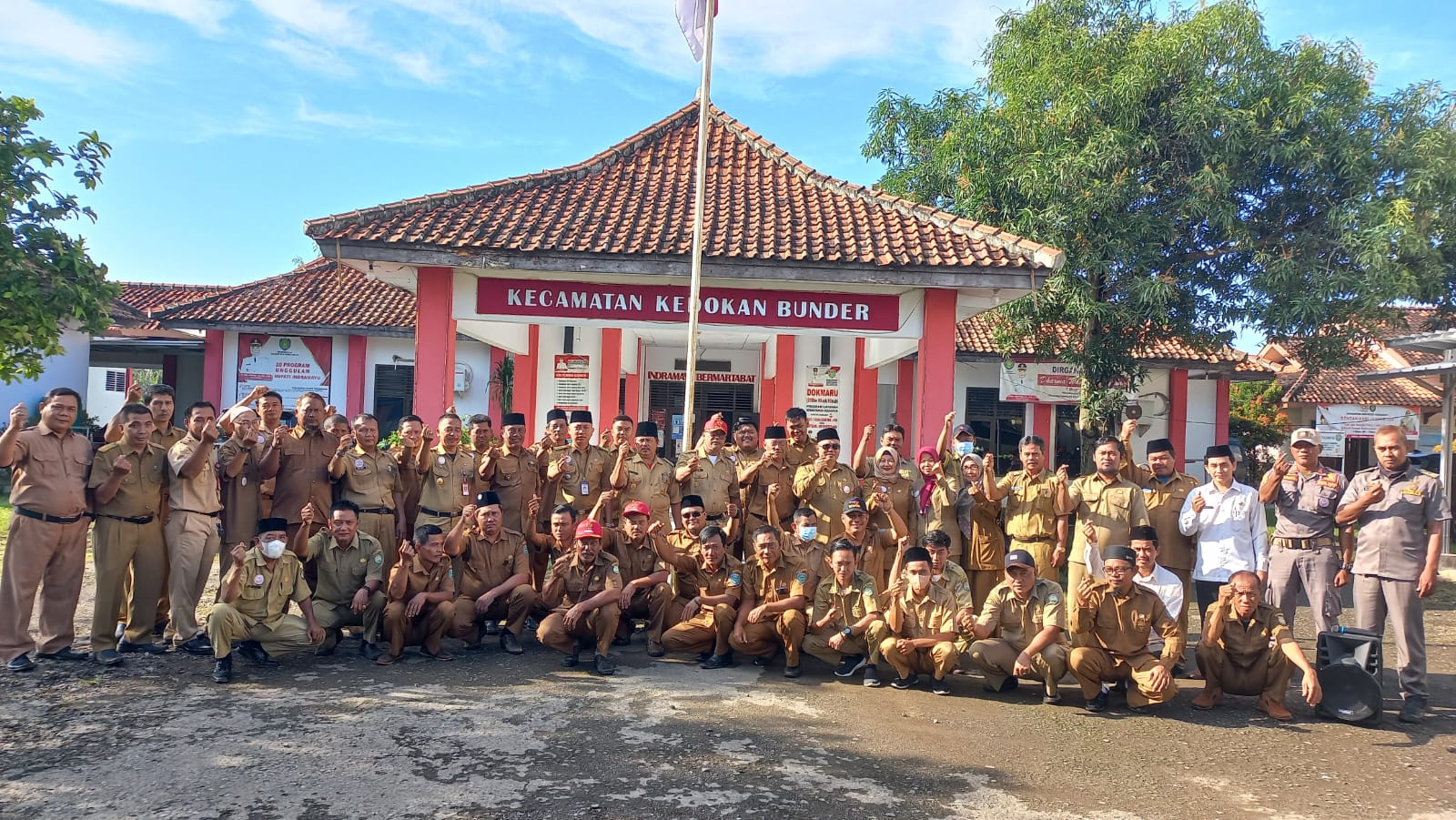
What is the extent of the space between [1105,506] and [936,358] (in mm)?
2792

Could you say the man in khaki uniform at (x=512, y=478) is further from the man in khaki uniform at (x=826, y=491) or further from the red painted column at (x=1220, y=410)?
the red painted column at (x=1220, y=410)

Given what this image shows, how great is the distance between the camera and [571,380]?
12016 millimetres

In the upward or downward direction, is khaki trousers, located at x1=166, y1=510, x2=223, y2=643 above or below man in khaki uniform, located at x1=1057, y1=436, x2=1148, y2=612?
below

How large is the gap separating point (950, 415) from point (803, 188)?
12.2 ft

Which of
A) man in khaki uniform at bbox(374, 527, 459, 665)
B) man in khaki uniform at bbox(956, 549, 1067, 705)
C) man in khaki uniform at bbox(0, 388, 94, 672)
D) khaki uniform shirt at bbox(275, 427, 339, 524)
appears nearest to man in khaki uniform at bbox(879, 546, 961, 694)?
man in khaki uniform at bbox(956, 549, 1067, 705)

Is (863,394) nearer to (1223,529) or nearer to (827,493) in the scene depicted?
(827,493)

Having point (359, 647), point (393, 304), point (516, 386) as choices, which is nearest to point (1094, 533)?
point (359, 647)

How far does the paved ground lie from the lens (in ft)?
13.0

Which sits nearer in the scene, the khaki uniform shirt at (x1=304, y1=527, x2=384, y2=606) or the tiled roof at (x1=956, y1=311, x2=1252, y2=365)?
the khaki uniform shirt at (x1=304, y1=527, x2=384, y2=606)

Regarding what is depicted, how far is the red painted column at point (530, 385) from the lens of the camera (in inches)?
470

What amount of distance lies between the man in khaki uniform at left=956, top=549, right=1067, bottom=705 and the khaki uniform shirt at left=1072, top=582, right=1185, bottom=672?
0.18 meters

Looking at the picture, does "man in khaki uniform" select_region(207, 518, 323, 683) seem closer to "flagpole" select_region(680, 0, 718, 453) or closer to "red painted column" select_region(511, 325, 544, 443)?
"flagpole" select_region(680, 0, 718, 453)

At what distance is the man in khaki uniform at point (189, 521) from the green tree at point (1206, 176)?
924 centimetres

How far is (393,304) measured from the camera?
19.9m
